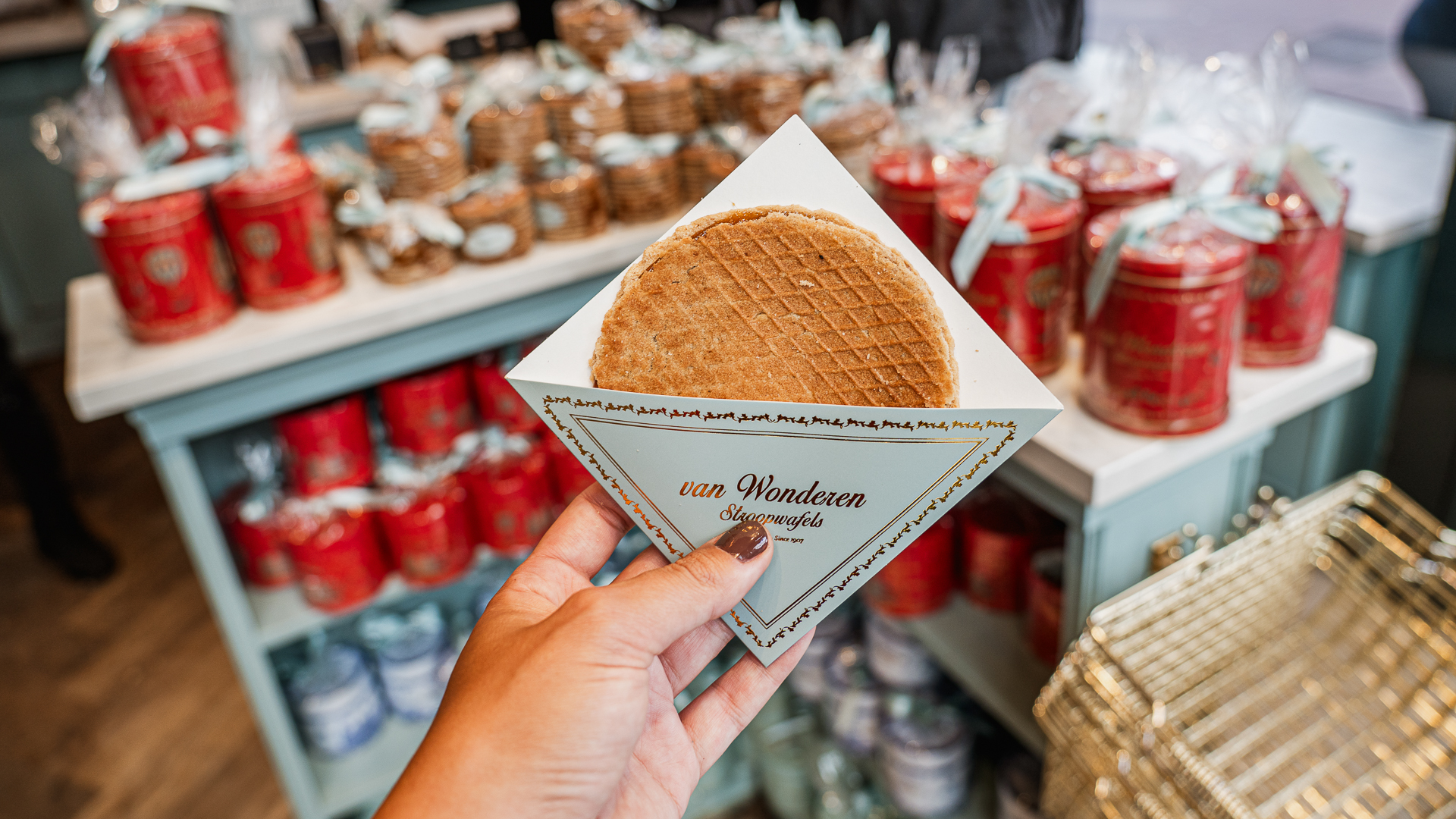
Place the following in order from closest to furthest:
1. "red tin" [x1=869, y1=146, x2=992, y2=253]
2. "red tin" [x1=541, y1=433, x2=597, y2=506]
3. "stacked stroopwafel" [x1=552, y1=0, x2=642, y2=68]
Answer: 1. "red tin" [x1=869, y1=146, x2=992, y2=253]
2. "red tin" [x1=541, y1=433, x2=597, y2=506]
3. "stacked stroopwafel" [x1=552, y1=0, x2=642, y2=68]

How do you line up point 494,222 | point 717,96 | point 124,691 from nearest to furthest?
point 494,222, point 717,96, point 124,691

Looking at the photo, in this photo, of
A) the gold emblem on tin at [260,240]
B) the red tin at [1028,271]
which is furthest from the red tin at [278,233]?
the red tin at [1028,271]

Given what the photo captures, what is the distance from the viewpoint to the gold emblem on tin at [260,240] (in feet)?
4.52

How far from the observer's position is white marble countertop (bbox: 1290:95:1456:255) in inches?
56.1

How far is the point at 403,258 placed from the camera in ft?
4.81

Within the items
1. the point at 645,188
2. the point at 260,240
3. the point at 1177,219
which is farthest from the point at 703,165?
the point at 1177,219

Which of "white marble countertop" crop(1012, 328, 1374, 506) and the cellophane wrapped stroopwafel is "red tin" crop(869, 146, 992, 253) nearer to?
"white marble countertop" crop(1012, 328, 1374, 506)

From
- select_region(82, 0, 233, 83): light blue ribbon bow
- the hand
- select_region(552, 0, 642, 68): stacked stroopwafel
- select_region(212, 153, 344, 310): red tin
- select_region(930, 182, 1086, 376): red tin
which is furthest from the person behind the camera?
select_region(552, 0, 642, 68): stacked stroopwafel

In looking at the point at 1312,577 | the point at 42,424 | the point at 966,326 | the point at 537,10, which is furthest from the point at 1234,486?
the point at 42,424

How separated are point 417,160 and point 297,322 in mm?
329

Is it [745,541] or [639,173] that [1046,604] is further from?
[639,173]

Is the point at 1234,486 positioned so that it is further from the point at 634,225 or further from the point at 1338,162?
the point at 634,225

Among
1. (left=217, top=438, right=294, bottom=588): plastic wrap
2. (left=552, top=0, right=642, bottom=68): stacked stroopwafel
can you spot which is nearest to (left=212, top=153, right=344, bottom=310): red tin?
(left=217, top=438, right=294, bottom=588): plastic wrap

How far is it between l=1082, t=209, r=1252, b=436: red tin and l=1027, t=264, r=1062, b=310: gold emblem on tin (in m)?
0.04
